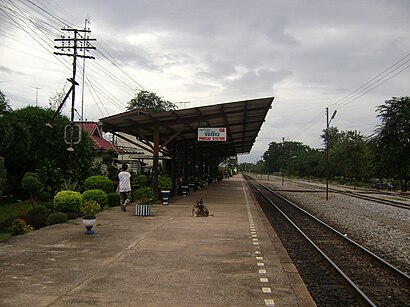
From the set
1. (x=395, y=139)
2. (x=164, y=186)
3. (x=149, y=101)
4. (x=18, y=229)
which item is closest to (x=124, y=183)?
(x=18, y=229)

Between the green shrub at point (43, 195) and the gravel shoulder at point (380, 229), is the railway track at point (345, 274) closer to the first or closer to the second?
the gravel shoulder at point (380, 229)

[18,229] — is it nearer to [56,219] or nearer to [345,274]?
[56,219]

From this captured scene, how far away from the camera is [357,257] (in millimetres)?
8188

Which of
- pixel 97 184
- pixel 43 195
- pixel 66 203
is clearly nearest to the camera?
pixel 66 203

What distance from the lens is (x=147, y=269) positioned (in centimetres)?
600

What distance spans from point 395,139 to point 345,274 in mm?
35266

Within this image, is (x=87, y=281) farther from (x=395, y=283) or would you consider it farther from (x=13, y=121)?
(x=13, y=121)

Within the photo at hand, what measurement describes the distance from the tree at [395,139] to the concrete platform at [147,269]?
104 feet

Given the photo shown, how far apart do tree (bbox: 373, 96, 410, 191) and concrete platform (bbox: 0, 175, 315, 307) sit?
3184cm

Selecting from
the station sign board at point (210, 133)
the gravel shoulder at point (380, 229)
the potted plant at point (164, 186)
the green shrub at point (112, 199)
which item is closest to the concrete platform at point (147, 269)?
the gravel shoulder at point (380, 229)

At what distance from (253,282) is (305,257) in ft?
9.93

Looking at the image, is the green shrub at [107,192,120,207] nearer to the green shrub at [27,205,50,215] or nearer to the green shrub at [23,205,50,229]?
the green shrub at [23,205,50,229]

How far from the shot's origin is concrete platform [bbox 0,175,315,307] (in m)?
4.70

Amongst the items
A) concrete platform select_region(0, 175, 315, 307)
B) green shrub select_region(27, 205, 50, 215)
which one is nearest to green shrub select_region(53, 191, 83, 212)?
green shrub select_region(27, 205, 50, 215)
